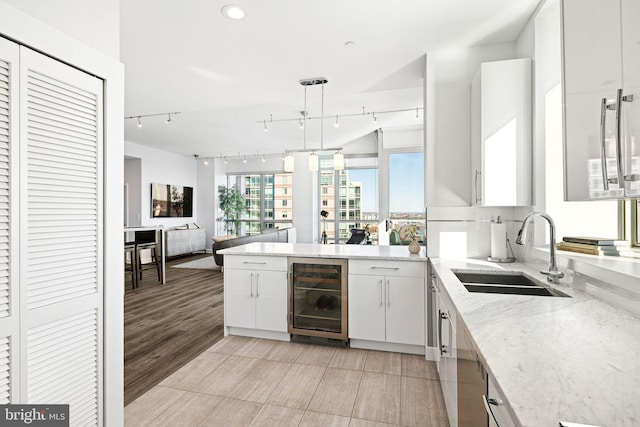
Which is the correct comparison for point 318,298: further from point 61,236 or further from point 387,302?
point 61,236

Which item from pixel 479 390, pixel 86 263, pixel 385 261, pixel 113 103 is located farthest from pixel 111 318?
pixel 385 261

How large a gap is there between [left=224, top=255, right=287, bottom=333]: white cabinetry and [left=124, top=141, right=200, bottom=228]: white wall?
17.9 ft

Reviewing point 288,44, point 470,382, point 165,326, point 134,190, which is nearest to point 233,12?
point 288,44

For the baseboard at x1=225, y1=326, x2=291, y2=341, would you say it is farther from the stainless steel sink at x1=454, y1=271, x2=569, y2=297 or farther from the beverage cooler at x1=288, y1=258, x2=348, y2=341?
the stainless steel sink at x1=454, y1=271, x2=569, y2=297

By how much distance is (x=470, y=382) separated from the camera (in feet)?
4.09

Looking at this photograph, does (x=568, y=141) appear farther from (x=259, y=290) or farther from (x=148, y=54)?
(x=148, y=54)

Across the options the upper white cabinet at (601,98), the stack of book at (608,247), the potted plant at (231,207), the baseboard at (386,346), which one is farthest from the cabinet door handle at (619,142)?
the potted plant at (231,207)

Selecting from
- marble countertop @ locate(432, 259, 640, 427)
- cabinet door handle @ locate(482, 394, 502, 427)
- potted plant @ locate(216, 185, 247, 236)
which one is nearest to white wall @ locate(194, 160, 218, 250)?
potted plant @ locate(216, 185, 247, 236)

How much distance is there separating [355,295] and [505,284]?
1231 millimetres

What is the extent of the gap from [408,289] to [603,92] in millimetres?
1975

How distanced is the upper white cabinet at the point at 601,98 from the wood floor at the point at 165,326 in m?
2.90

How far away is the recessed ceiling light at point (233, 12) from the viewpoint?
84.7 inches

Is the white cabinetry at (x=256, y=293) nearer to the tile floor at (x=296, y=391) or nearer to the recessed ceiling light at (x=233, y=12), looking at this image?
the tile floor at (x=296, y=391)

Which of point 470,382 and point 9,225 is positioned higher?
point 9,225
